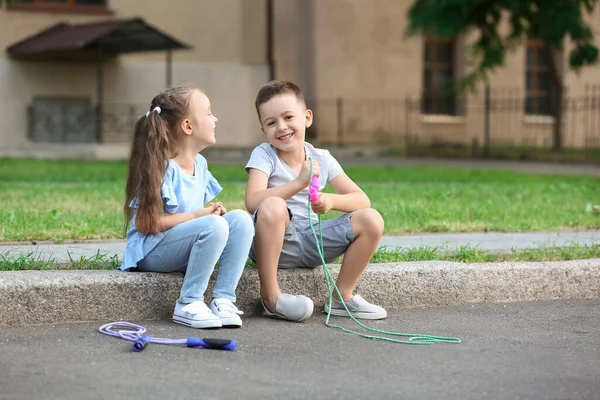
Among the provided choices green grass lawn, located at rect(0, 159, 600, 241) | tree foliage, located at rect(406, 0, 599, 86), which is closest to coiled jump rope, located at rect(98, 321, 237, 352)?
green grass lawn, located at rect(0, 159, 600, 241)

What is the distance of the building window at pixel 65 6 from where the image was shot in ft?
72.1

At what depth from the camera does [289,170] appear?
16.4ft

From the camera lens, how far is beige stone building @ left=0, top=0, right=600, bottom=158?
21922 mm

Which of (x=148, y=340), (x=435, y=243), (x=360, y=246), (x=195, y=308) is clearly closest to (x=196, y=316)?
(x=195, y=308)

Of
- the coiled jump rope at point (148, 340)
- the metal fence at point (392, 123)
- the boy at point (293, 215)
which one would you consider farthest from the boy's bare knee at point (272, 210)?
the metal fence at point (392, 123)

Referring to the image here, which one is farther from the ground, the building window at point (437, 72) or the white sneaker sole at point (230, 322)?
the building window at point (437, 72)

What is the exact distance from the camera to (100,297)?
4.63 metres

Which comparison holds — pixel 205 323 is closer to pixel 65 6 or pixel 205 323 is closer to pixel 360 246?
pixel 360 246

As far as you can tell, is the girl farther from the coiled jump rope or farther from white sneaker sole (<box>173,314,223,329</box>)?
the coiled jump rope

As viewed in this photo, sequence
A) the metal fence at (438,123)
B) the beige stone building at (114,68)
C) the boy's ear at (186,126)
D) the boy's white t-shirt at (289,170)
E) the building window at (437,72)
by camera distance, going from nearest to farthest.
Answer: the boy's ear at (186,126)
the boy's white t-shirt at (289,170)
the beige stone building at (114,68)
the metal fence at (438,123)
the building window at (437,72)

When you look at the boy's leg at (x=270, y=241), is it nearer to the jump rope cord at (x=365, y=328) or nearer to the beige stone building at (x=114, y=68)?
the jump rope cord at (x=365, y=328)

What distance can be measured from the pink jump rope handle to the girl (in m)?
0.30

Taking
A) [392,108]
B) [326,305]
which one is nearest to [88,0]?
[392,108]

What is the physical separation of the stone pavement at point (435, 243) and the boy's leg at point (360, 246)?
4.33 ft
